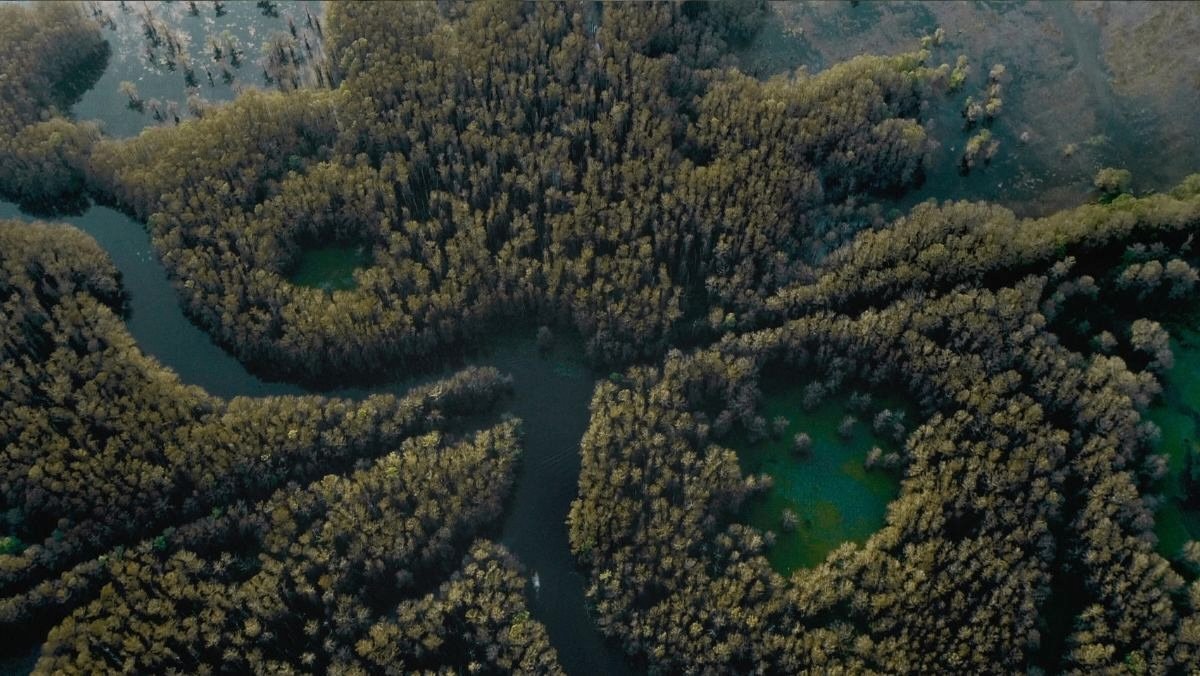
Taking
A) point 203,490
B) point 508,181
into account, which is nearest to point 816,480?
point 508,181

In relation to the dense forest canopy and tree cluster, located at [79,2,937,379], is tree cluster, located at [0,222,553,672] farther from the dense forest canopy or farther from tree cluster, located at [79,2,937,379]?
tree cluster, located at [79,2,937,379]

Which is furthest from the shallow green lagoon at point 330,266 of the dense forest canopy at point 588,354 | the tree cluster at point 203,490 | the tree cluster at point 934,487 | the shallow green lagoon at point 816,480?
the shallow green lagoon at point 816,480

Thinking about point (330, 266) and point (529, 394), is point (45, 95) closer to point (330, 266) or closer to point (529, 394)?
point (330, 266)

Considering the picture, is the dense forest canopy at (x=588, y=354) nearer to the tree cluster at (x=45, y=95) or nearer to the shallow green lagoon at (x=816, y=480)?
the tree cluster at (x=45, y=95)

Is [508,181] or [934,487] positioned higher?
[508,181]

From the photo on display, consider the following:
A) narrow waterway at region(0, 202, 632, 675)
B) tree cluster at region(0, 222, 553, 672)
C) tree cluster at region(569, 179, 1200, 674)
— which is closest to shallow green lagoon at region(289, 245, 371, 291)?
narrow waterway at region(0, 202, 632, 675)

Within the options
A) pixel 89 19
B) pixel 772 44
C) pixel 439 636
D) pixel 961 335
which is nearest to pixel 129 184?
pixel 89 19
